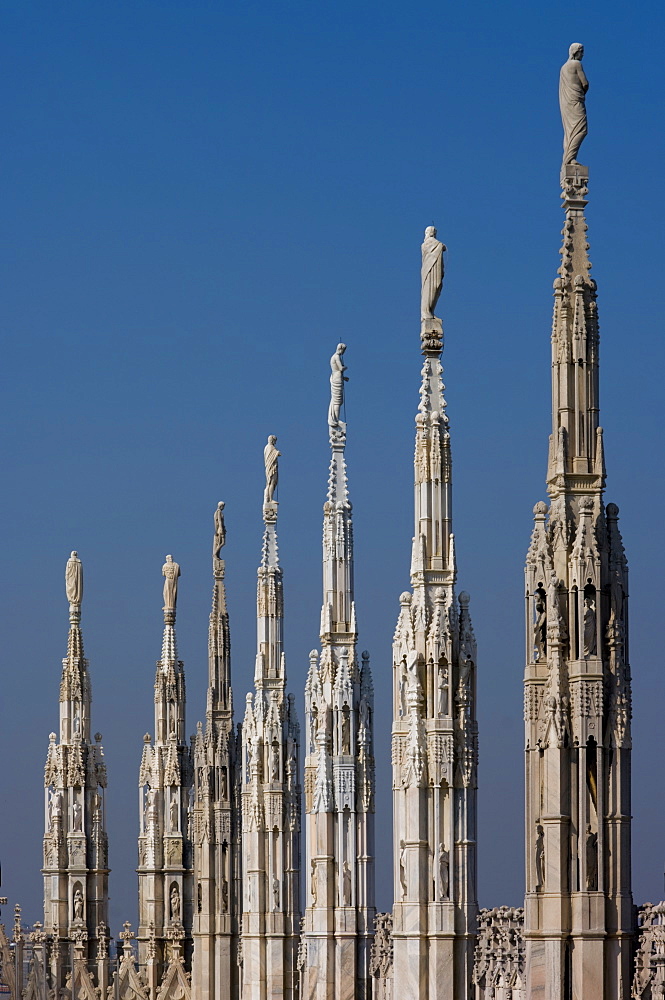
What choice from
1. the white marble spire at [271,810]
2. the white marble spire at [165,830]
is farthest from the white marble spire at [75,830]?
the white marble spire at [271,810]

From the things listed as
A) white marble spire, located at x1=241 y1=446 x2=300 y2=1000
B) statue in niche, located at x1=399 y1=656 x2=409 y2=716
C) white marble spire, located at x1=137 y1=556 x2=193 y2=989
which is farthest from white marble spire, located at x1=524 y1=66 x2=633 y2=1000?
white marble spire, located at x1=137 y1=556 x2=193 y2=989

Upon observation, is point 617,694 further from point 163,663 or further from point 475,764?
point 163,663

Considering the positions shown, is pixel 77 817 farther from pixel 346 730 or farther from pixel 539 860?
pixel 539 860

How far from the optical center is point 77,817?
54.7 metres

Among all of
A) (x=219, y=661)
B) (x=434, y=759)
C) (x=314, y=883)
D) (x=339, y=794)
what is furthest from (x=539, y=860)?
(x=219, y=661)

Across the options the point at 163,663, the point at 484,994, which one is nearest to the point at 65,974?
the point at 163,663

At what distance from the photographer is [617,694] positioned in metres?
22.9

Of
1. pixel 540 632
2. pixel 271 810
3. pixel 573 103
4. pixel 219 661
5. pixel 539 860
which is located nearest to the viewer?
pixel 539 860

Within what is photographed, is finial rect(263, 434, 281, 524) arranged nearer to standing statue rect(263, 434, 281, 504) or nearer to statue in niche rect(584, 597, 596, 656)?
standing statue rect(263, 434, 281, 504)

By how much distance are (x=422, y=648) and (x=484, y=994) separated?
4.88 meters

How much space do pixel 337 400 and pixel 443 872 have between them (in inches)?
379

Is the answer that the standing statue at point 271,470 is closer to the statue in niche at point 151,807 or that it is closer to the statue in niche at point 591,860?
the statue in niche at point 151,807

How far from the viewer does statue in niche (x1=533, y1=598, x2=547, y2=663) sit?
23500mm

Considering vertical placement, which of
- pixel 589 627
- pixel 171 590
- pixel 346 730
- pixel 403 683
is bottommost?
pixel 346 730
